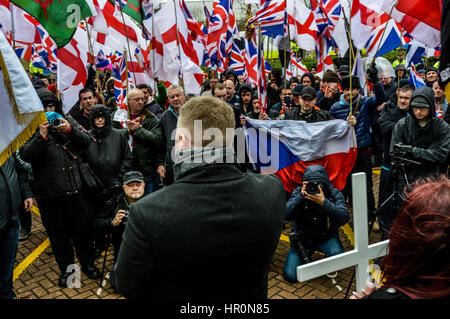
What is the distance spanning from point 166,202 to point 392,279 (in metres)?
0.84

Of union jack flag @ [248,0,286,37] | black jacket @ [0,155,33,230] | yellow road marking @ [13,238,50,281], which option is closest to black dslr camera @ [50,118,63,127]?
black jacket @ [0,155,33,230]

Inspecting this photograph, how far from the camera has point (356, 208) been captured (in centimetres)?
206

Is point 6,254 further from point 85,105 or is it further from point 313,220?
point 313,220

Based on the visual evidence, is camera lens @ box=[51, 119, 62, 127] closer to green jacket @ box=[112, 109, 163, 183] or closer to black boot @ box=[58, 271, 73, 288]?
green jacket @ box=[112, 109, 163, 183]

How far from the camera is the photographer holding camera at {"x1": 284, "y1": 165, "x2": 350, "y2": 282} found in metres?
3.78

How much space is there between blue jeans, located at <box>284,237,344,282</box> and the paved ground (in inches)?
4.1

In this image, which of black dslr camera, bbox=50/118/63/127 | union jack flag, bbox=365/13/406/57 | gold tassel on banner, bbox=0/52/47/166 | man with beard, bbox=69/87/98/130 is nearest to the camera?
gold tassel on banner, bbox=0/52/47/166

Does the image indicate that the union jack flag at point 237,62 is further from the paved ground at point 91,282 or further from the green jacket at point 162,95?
the paved ground at point 91,282

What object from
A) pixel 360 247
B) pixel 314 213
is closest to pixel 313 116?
pixel 314 213

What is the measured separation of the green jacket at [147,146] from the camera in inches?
180

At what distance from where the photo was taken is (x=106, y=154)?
412cm

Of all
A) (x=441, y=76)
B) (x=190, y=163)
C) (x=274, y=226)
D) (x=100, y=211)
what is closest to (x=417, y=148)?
(x=441, y=76)

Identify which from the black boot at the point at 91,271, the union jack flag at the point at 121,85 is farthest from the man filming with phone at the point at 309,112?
the black boot at the point at 91,271

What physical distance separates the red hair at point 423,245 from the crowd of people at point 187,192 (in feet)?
0.07
